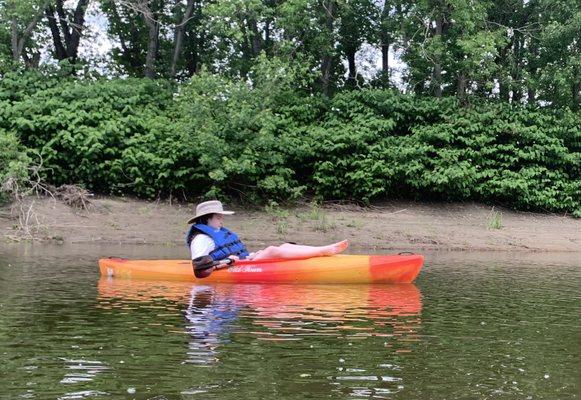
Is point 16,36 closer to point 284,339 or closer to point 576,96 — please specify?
point 576,96

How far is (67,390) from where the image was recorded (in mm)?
4410

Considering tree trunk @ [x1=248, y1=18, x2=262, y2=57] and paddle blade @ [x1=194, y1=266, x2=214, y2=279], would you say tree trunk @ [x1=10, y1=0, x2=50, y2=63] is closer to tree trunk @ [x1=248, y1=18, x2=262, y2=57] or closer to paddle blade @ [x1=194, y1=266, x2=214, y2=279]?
tree trunk @ [x1=248, y1=18, x2=262, y2=57]

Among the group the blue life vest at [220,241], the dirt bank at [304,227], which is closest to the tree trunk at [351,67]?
the dirt bank at [304,227]

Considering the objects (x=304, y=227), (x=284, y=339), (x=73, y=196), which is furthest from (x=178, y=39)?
(x=284, y=339)

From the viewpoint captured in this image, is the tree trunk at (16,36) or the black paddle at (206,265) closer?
the black paddle at (206,265)

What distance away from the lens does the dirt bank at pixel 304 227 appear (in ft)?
52.6

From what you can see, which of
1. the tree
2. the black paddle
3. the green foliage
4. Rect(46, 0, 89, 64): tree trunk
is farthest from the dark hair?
Rect(46, 0, 89, 64): tree trunk

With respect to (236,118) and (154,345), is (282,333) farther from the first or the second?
(236,118)

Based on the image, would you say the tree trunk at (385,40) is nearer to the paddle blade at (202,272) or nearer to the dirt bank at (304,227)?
the dirt bank at (304,227)

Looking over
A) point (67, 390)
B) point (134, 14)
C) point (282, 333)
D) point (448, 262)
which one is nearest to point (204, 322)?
point (282, 333)

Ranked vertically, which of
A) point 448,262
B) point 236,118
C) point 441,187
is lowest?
point 448,262

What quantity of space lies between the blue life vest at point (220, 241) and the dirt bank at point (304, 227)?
5.05 metres

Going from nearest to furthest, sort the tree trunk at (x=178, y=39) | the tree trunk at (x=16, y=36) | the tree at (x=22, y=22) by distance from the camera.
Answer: the tree at (x=22, y=22) < the tree trunk at (x=16, y=36) < the tree trunk at (x=178, y=39)

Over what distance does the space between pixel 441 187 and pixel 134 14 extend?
513 inches
